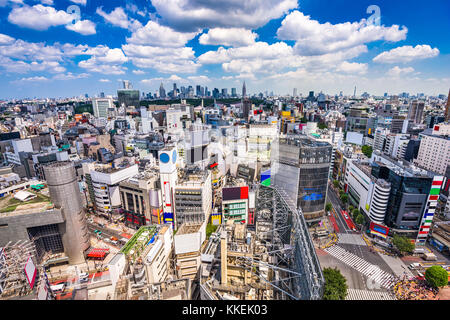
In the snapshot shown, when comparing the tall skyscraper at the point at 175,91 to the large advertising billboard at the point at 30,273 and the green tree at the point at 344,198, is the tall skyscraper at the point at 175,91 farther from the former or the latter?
the large advertising billboard at the point at 30,273

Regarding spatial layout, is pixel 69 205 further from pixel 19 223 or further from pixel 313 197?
pixel 313 197

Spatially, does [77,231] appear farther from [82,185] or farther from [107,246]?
[82,185]

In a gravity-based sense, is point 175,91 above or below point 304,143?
above

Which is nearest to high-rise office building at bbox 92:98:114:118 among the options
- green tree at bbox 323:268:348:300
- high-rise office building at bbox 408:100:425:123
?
green tree at bbox 323:268:348:300

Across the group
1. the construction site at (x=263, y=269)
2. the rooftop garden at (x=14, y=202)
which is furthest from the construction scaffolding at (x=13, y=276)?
the construction site at (x=263, y=269)

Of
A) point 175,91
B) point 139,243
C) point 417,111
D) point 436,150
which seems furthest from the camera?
point 175,91

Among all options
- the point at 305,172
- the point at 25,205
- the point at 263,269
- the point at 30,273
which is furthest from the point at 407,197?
the point at 25,205
